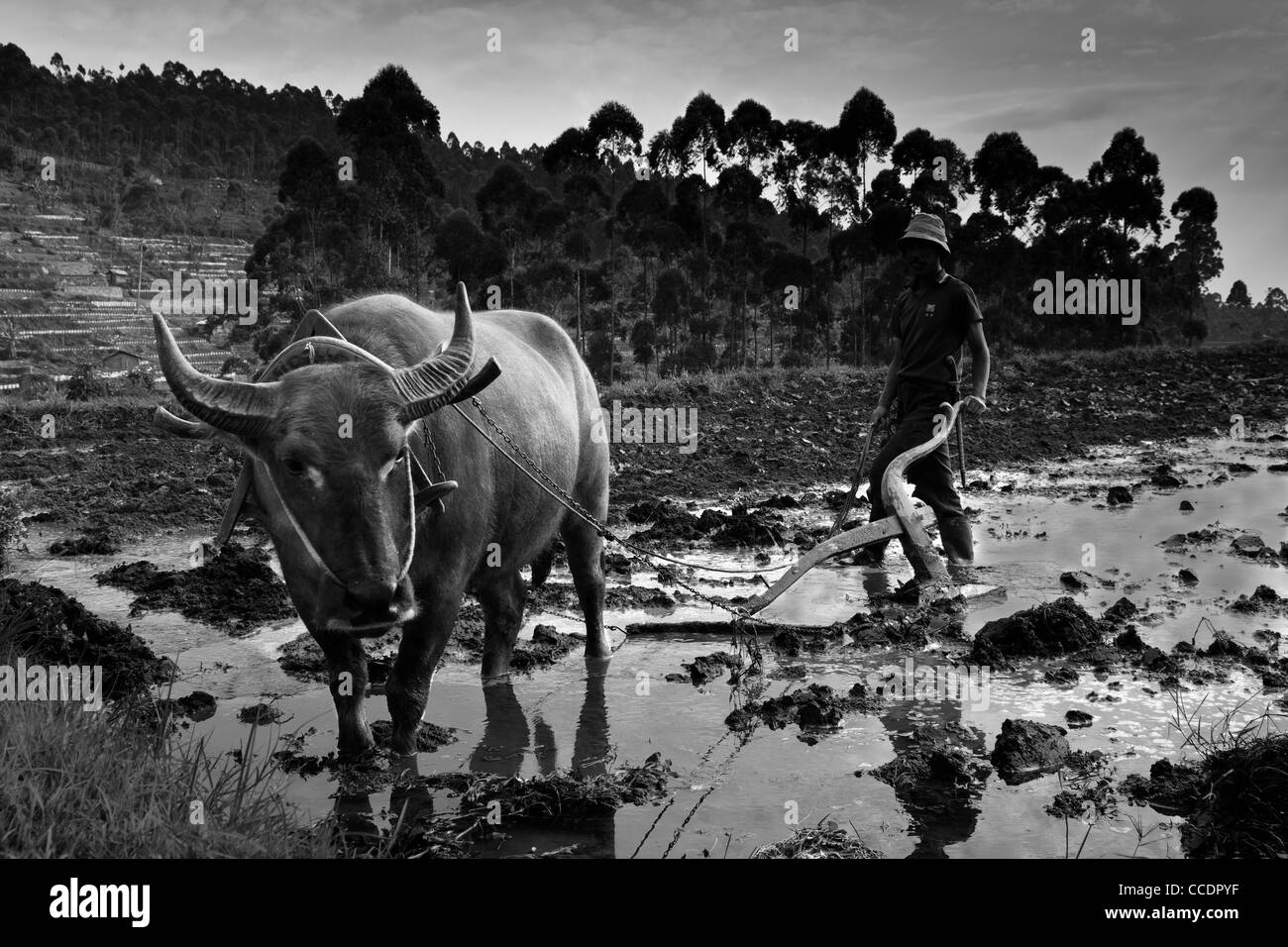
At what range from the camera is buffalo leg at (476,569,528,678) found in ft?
18.6

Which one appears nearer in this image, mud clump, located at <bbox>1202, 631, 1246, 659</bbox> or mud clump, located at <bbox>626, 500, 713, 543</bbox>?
mud clump, located at <bbox>1202, 631, 1246, 659</bbox>

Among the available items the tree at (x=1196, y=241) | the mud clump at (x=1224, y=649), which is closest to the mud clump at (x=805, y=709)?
the mud clump at (x=1224, y=649)

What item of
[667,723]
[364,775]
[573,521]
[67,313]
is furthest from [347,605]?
[67,313]

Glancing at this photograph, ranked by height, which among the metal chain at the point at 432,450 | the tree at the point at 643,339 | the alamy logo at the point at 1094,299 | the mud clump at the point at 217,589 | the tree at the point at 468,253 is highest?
the tree at the point at 468,253

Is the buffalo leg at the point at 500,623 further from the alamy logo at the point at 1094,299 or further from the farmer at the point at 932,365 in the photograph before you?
the alamy logo at the point at 1094,299

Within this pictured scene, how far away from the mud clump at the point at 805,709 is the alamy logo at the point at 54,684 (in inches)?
114

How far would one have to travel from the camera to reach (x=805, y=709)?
505 centimetres

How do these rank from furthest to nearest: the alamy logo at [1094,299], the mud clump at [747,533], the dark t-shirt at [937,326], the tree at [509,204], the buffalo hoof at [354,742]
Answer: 1. the alamy logo at [1094,299]
2. the tree at [509,204]
3. the mud clump at [747,533]
4. the dark t-shirt at [937,326]
5. the buffalo hoof at [354,742]

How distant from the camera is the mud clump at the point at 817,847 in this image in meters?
3.62

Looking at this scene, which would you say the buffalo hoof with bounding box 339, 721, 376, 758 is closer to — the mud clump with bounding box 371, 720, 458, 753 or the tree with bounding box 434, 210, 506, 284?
the mud clump with bounding box 371, 720, 458, 753

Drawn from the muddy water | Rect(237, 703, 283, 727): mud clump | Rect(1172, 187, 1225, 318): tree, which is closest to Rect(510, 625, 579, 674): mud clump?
the muddy water

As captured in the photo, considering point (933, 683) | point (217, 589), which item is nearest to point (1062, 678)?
point (933, 683)

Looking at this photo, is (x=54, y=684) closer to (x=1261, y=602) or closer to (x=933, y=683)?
(x=933, y=683)

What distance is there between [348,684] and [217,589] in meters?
3.42
